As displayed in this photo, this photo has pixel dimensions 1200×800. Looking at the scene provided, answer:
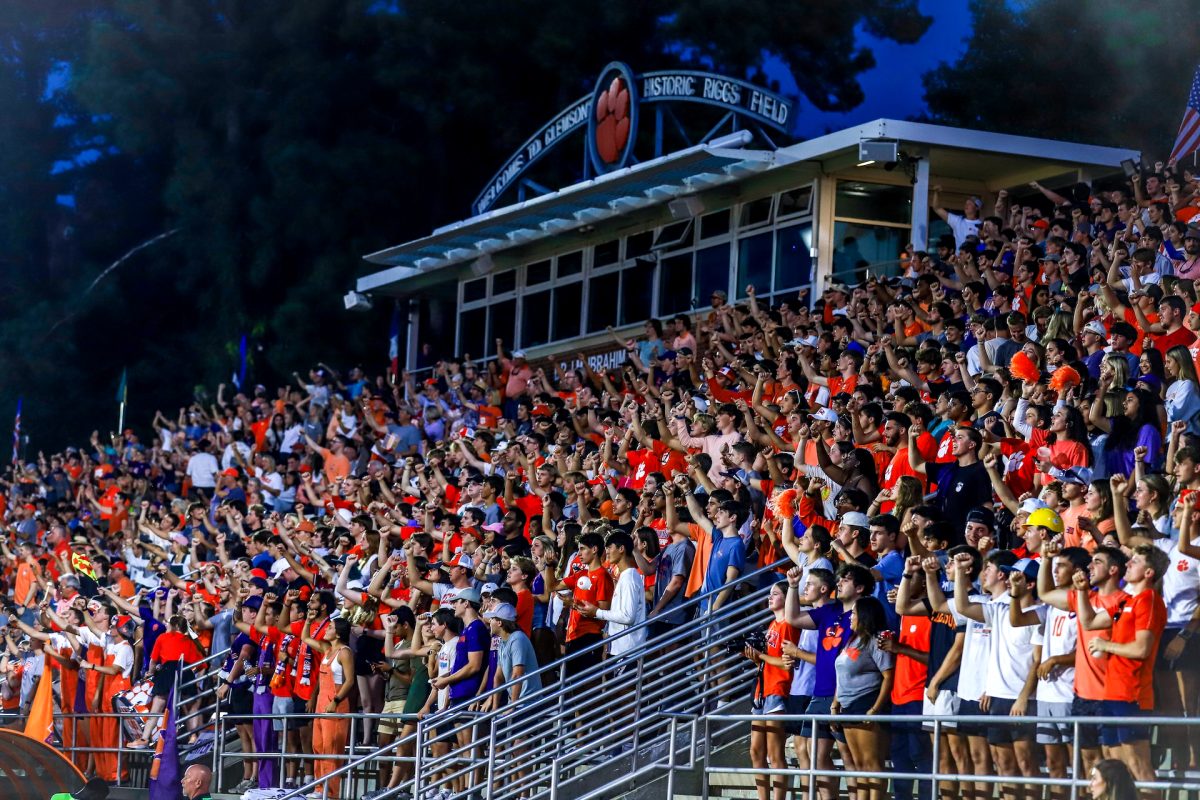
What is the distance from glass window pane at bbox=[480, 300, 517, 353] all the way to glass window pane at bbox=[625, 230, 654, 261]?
2.98m

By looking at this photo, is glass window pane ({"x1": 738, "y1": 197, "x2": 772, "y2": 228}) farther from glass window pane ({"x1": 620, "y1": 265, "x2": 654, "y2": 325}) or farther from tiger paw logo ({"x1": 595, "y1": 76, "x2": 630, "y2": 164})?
tiger paw logo ({"x1": 595, "y1": 76, "x2": 630, "y2": 164})

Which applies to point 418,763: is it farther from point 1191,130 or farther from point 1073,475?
point 1191,130

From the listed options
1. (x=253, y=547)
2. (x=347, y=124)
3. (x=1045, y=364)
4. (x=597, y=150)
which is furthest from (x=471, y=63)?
(x=1045, y=364)

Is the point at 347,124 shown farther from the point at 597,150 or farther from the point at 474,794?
the point at 474,794

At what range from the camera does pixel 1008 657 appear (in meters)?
8.68

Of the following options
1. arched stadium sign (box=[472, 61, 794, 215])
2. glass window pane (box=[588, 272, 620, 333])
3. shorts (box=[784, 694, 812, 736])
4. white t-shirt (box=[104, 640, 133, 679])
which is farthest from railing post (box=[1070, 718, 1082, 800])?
glass window pane (box=[588, 272, 620, 333])

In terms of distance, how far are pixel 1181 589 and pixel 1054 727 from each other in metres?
0.96

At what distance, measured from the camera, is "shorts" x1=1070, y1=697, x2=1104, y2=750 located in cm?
796

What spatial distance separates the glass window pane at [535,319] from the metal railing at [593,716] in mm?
13733

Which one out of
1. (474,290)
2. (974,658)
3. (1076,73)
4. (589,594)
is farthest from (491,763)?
(1076,73)

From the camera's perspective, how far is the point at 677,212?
22.2 metres

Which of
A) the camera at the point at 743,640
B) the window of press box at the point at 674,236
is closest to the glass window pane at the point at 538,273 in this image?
the window of press box at the point at 674,236

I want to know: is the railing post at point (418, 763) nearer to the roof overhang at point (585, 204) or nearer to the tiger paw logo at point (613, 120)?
the roof overhang at point (585, 204)

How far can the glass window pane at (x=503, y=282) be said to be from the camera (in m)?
26.7
